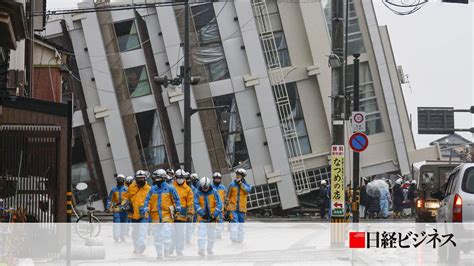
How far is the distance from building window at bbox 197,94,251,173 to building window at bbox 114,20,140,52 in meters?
3.99

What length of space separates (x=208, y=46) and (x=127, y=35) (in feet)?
12.8

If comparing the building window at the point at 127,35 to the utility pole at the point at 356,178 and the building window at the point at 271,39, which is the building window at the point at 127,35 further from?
the utility pole at the point at 356,178

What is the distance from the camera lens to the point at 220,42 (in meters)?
45.2

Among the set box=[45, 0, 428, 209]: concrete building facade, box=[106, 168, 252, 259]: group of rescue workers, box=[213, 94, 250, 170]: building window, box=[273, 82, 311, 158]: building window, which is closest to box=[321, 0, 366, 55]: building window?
box=[45, 0, 428, 209]: concrete building facade

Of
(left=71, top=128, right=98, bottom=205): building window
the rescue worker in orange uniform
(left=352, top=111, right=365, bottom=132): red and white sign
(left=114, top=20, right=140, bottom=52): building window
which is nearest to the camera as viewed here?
the rescue worker in orange uniform

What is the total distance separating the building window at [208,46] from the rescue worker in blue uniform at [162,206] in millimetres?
23183

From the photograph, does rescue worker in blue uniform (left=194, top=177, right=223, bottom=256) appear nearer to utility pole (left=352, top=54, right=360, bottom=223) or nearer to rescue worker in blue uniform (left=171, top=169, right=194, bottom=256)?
rescue worker in blue uniform (left=171, top=169, right=194, bottom=256)


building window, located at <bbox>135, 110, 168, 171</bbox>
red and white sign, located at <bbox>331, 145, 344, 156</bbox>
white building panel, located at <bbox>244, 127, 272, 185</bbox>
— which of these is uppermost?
building window, located at <bbox>135, 110, 168, 171</bbox>

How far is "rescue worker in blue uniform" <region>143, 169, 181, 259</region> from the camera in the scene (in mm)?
21969

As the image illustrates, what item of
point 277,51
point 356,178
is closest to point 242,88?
point 277,51

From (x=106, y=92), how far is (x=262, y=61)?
6.90 m

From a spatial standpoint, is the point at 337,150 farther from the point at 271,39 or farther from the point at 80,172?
the point at 80,172

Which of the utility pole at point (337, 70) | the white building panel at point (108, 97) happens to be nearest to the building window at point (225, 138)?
the white building panel at point (108, 97)

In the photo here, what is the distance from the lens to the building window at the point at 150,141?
4722 centimetres
